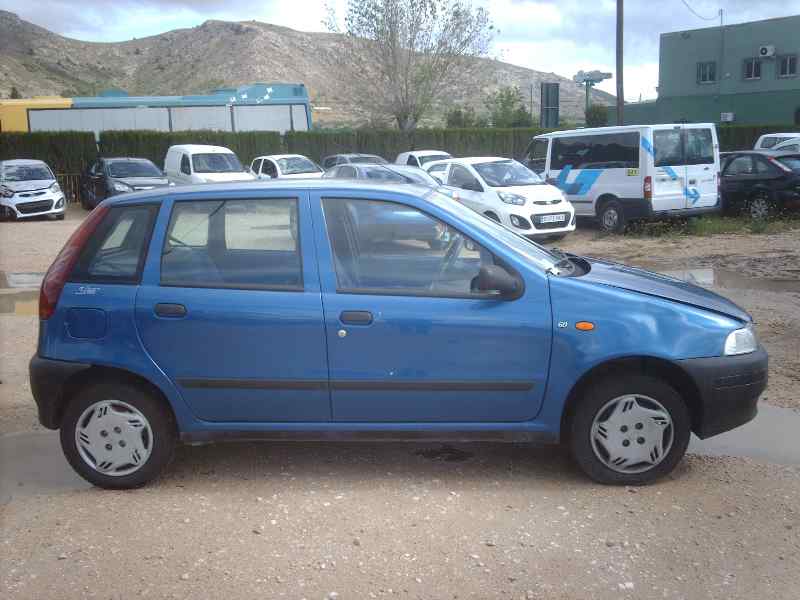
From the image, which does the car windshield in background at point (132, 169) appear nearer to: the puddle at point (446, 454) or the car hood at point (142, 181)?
the car hood at point (142, 181)

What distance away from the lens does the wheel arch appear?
4.27 m

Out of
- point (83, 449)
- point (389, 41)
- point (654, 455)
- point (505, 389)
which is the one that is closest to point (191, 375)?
point (83, 449)

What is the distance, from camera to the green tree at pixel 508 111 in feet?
174

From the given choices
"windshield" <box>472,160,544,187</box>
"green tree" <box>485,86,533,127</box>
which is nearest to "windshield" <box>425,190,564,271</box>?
"windshield" <box>472,160,544,187</box>

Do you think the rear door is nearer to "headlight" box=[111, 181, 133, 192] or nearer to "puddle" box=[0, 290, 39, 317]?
"puddle" box=[0, 290, 39, 317]

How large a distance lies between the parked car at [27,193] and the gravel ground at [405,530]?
18.1 meters

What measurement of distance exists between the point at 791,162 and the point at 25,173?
19.0 metres

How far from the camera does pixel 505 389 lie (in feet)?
14.0

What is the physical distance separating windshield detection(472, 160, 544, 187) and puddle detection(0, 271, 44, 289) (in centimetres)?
788

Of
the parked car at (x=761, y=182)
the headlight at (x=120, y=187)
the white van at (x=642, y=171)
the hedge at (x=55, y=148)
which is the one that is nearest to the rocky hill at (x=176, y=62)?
the hedge at (x=55, y=148)

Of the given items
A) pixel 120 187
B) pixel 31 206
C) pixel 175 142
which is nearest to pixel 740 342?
pixel 120 187

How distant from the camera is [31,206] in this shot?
20969 mm

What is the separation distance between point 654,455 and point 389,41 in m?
38.8

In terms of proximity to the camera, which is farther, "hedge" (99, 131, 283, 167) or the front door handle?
"hedge" (99, 131, 283, 167)
